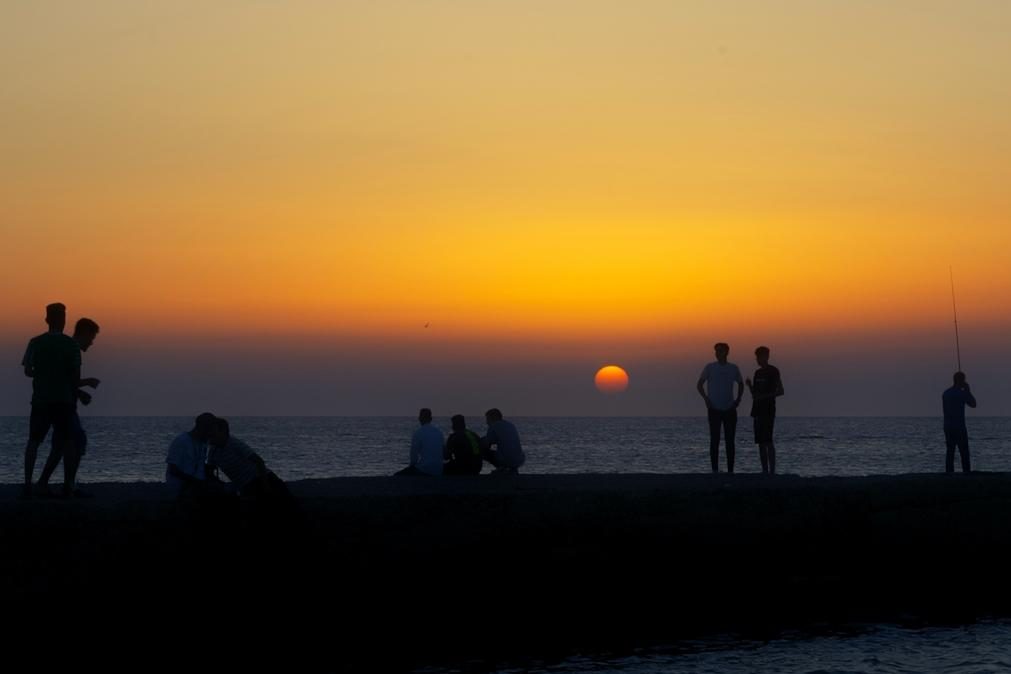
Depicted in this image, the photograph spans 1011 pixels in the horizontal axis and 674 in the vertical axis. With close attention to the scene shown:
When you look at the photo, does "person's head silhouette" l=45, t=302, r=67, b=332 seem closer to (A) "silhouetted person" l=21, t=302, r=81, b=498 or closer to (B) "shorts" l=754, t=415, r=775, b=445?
(A) "silhouetted person" l=21, t=302, r=81, b=498

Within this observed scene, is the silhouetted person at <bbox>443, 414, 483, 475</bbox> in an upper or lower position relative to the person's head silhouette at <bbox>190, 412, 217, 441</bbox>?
lower

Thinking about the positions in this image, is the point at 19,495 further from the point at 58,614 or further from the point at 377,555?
the point at 377,555

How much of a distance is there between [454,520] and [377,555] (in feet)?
3.33

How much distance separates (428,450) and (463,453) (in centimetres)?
60

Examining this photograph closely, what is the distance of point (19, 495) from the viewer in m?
14.1

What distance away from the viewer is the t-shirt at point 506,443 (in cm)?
1984

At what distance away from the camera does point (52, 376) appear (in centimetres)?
1347

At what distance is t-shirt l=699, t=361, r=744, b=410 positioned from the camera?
19.8m

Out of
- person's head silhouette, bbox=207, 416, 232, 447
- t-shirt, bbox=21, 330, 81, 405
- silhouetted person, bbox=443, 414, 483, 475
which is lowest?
silhouetted person, bbox=443, 414, 483, 475

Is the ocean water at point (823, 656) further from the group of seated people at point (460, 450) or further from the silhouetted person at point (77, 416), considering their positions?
the group of seated people at point (460, 450)

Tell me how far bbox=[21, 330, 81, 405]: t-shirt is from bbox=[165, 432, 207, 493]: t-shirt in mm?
1218

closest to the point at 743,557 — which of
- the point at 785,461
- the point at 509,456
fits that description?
the point at 509,456

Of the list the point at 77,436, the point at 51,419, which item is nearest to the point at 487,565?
the point at 77,436

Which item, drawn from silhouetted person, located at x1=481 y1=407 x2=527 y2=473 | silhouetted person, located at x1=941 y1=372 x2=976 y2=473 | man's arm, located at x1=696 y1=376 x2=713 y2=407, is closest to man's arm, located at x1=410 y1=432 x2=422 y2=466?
silhouetted person, located at x1=481 y1=407 x2=527 y2=473
